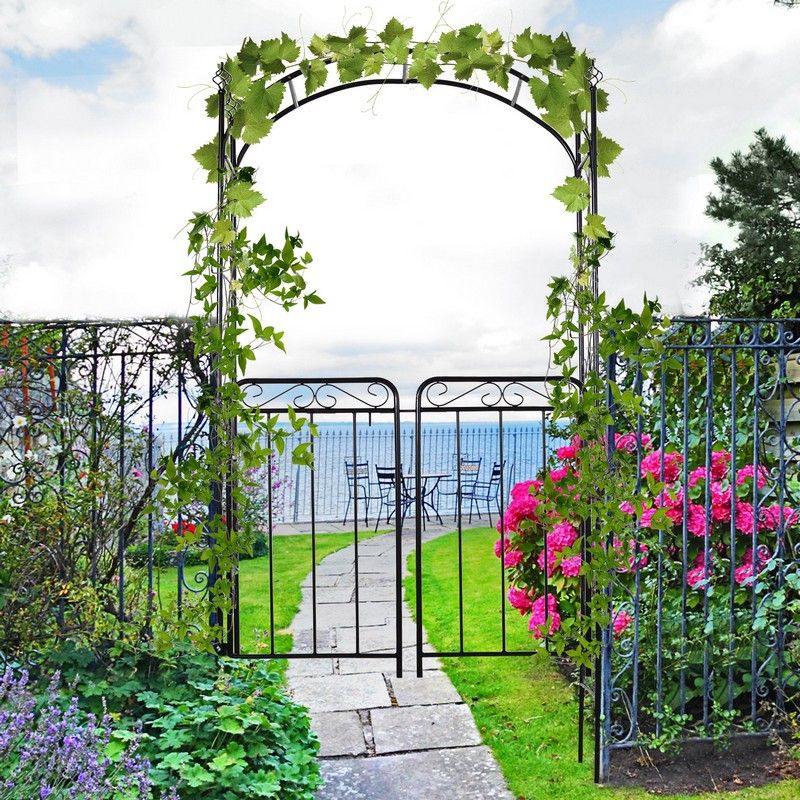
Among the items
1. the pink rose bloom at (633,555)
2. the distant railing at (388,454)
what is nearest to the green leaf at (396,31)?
the pink rose bloom at (633,555)

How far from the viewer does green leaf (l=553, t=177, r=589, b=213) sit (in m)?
2.92

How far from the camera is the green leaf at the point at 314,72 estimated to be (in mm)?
2941

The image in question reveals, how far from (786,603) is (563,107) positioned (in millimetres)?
2152

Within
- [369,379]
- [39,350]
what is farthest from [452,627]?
[39,350]

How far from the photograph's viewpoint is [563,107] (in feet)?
9.62

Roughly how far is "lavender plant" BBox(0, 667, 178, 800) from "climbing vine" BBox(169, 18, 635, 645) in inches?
22.2

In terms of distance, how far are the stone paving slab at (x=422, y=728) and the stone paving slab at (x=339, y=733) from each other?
0.07 meters

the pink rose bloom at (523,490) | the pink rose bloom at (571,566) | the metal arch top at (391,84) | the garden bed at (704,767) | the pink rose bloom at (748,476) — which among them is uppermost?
the metal arch top at (391,84)

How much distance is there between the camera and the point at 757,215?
580cm

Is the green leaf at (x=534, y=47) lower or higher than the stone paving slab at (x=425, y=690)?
higher

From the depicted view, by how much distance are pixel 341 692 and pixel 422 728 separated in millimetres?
620

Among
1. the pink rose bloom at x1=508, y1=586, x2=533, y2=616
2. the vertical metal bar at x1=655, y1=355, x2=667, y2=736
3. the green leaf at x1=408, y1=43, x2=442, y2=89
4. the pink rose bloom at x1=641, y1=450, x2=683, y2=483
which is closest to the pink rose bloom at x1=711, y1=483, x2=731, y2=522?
the pink rose bloom at x1=641, y1=450, x2=683, y2=483

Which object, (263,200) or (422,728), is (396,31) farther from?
(422,728)

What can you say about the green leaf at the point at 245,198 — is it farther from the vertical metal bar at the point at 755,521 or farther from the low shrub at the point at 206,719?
the vertical metal bar at the point at 755,521
